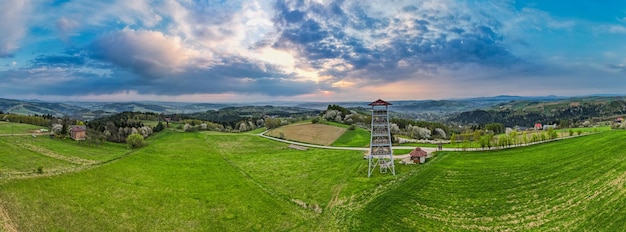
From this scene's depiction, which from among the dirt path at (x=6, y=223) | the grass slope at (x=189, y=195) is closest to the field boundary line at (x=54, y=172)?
the grass slope at (x=189, y=195)

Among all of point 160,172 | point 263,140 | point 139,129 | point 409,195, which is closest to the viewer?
point 409,195

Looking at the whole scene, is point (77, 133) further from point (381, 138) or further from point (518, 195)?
point (518, 195)

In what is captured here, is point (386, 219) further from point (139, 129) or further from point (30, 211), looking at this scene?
point (139, 129)

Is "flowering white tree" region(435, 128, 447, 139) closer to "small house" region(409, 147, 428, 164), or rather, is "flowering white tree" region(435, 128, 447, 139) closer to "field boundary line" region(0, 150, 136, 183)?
"small house" region(409, 147, 428, 164)

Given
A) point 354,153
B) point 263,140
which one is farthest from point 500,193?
point 263,140

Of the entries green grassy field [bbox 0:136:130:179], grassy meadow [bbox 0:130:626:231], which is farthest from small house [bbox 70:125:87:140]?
grassy meadow [bbox 0:130:626:231]

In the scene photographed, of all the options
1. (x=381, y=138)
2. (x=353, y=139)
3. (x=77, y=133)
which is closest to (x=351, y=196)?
(x=381, y=138)

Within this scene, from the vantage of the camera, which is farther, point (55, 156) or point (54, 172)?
point (55, 156)
